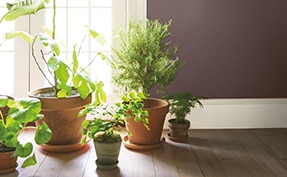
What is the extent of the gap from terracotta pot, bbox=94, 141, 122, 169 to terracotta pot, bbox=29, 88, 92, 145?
399 mm

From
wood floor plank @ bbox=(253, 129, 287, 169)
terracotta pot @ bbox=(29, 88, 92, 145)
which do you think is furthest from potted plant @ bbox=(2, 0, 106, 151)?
wood floor plank @ bbox=(253, 129, 287, 169)

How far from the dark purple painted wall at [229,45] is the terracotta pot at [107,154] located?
1.11 m

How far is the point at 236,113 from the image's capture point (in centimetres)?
351

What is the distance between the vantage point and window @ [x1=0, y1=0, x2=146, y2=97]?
11.3 feet

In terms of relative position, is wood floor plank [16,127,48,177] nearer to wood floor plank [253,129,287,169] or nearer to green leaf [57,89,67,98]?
green leaf [57,89,67,98]

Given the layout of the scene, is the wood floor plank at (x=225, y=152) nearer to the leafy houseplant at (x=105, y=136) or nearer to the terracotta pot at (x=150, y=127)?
the terracotta pot at (x=150, y=127)

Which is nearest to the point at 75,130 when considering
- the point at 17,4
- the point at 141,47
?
the point at 141,47

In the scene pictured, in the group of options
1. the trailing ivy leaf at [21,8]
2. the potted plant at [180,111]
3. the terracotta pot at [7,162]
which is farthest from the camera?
the potted plant at [180,111]

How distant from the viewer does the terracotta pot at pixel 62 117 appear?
279 cm

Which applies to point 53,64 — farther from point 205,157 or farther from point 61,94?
point 205,157

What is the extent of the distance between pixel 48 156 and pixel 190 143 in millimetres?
1078

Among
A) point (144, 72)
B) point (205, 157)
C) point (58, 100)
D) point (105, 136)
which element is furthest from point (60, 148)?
point (205, 157)

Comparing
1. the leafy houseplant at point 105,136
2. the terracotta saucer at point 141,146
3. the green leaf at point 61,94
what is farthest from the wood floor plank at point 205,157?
the green leaf at point 61,94

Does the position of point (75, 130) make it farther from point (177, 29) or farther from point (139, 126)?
point (177, 29)
